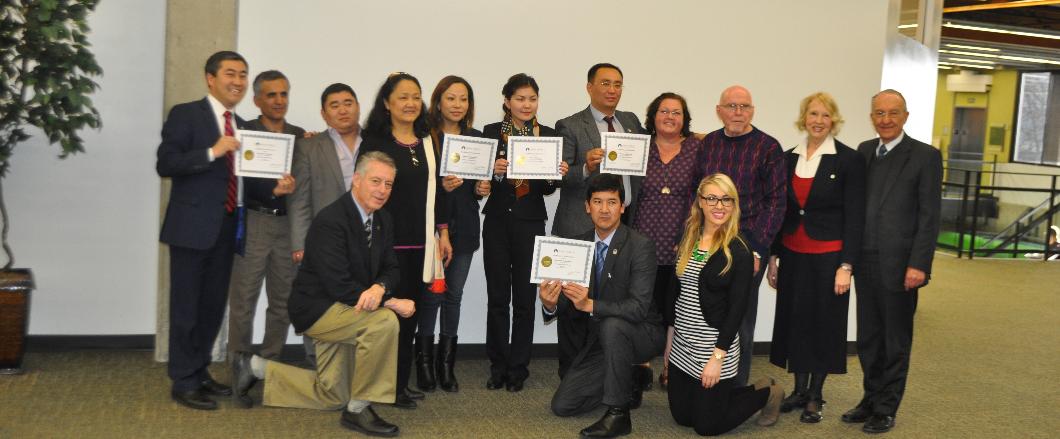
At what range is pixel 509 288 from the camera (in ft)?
16.1

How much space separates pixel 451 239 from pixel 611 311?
934mm

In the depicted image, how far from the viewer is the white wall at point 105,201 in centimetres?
522

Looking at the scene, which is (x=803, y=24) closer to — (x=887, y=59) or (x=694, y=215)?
(x=887, y=59)

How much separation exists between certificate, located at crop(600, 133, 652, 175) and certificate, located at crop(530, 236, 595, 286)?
0.55 m

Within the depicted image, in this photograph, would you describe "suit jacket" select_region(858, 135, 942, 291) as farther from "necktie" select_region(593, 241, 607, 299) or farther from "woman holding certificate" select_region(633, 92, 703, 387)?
"necktie" select_region(593, 241, 607, 299)

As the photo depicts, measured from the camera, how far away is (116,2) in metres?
5.20

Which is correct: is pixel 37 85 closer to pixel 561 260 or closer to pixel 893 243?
pixel 561 260

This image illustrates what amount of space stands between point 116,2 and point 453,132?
6.83 feet

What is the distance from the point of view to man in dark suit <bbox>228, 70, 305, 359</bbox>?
4.45m

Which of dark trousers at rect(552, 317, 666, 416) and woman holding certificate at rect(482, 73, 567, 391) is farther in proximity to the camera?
woman holding certificate at rect(482, 73, 567, 391)

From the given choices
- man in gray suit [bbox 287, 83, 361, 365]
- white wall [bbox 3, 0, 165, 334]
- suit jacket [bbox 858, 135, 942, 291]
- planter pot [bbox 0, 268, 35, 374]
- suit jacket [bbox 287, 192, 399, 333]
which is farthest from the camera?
white wall [bbox 3, 0, 165, 334]

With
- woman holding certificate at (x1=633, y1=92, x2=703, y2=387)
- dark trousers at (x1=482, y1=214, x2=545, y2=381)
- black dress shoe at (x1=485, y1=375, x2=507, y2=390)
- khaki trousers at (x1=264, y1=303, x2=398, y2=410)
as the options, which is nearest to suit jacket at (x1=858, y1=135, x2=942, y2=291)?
woman holding certificate at (x1=633, y1=92, x2=703, y2=387)

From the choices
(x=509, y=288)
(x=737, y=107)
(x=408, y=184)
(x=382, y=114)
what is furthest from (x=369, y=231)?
(x=737, y=107)

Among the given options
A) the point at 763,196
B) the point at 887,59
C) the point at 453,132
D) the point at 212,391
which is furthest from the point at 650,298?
the point at 887,59
